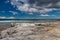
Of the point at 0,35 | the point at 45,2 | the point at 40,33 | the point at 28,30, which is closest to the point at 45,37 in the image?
the point at 40,33

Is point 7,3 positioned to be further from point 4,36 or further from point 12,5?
point 4,36

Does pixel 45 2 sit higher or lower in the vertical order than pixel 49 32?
higher

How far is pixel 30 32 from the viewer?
1.67 metres

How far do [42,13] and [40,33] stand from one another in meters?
0.25

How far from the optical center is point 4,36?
1.67 meters

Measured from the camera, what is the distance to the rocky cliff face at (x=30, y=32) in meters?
1.63

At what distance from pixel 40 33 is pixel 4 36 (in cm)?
44

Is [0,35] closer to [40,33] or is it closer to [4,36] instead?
[4,36]

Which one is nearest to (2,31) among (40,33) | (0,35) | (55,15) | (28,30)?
(0,35)

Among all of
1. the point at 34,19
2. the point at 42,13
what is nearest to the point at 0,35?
the point at 34,19

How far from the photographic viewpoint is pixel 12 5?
1725mm

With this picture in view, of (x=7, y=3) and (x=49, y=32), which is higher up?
(x=7, y=3)

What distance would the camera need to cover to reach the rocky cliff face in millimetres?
1633

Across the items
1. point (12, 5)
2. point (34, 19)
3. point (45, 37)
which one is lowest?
point (45, 37)
